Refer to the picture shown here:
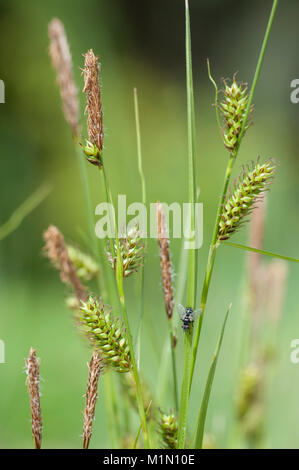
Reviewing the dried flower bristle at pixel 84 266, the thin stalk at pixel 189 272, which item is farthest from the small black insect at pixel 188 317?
the dried flower bristle at pixel 84 266

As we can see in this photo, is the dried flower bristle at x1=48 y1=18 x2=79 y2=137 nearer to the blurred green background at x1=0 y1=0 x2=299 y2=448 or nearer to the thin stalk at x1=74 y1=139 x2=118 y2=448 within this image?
the thin stalk at x1=74 y1=139 x2=118 y2=448

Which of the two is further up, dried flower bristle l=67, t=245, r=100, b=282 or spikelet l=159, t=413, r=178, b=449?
dried flower bristle l=67, t=245, r=100, b=282

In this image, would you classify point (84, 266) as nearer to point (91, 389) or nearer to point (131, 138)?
point (91, 389)

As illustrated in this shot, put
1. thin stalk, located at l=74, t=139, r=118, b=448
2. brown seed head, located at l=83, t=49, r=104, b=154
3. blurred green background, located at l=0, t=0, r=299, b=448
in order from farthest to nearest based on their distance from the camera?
blurred green background, located at l=0, t=0, r=299, b=448 < thin stalk, located at l=74, t=139, r=118, b=448 < brown seed head, located at l=83, t=49, r=104, b=154

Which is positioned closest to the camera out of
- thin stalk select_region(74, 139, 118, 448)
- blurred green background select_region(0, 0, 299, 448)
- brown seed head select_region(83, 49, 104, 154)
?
brown seed head select_region(83, 49, 104, 154)

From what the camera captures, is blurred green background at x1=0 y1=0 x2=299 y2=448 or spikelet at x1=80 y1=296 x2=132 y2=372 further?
blurred green background at x1=0 y1=0 x2=299 y2=448

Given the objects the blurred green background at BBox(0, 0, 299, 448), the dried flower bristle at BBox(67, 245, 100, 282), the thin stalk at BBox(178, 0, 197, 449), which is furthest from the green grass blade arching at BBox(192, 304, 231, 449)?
the blurred green background at BBox(0, 0, 299, 448)

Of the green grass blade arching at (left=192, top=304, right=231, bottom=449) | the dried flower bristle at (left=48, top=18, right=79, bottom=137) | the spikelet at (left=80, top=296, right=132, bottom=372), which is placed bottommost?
the green grass blade arching at (left=192, top=304, right=231, bottom=449)
